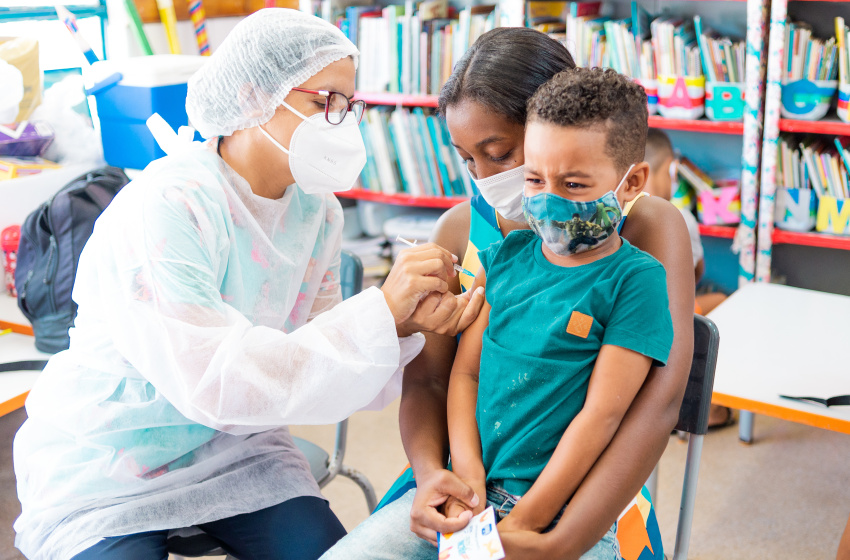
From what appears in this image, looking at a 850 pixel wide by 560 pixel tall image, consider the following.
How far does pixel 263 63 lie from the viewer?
137cm

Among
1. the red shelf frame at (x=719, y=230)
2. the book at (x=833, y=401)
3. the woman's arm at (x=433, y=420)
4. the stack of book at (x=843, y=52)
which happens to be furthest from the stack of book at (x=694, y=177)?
the woman's arm at (x=433, y=420)

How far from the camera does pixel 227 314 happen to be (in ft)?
4.14

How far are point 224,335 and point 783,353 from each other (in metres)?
1.31

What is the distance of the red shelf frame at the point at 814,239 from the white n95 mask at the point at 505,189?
6.64 ft

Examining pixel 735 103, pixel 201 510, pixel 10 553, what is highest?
pixel 735 103

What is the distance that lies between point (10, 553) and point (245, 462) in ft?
4.14

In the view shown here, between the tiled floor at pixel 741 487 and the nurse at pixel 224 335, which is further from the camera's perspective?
the tiled floor at pixel 741 487

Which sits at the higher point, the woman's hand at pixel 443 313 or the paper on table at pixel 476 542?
the woman's hand at pixel 443 313

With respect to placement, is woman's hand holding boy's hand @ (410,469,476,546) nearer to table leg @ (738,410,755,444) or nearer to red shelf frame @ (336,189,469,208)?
table leg @ (738,410,755,444)

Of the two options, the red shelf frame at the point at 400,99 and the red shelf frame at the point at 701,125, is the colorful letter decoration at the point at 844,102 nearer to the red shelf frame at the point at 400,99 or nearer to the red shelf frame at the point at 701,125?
the red shelf frame at the point at 701,125

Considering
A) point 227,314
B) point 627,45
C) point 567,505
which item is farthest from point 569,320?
point 627,45

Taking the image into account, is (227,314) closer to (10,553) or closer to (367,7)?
(10,553)

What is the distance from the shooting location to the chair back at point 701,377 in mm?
1333

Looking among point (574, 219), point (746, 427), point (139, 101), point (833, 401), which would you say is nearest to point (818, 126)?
point (746, 427)
